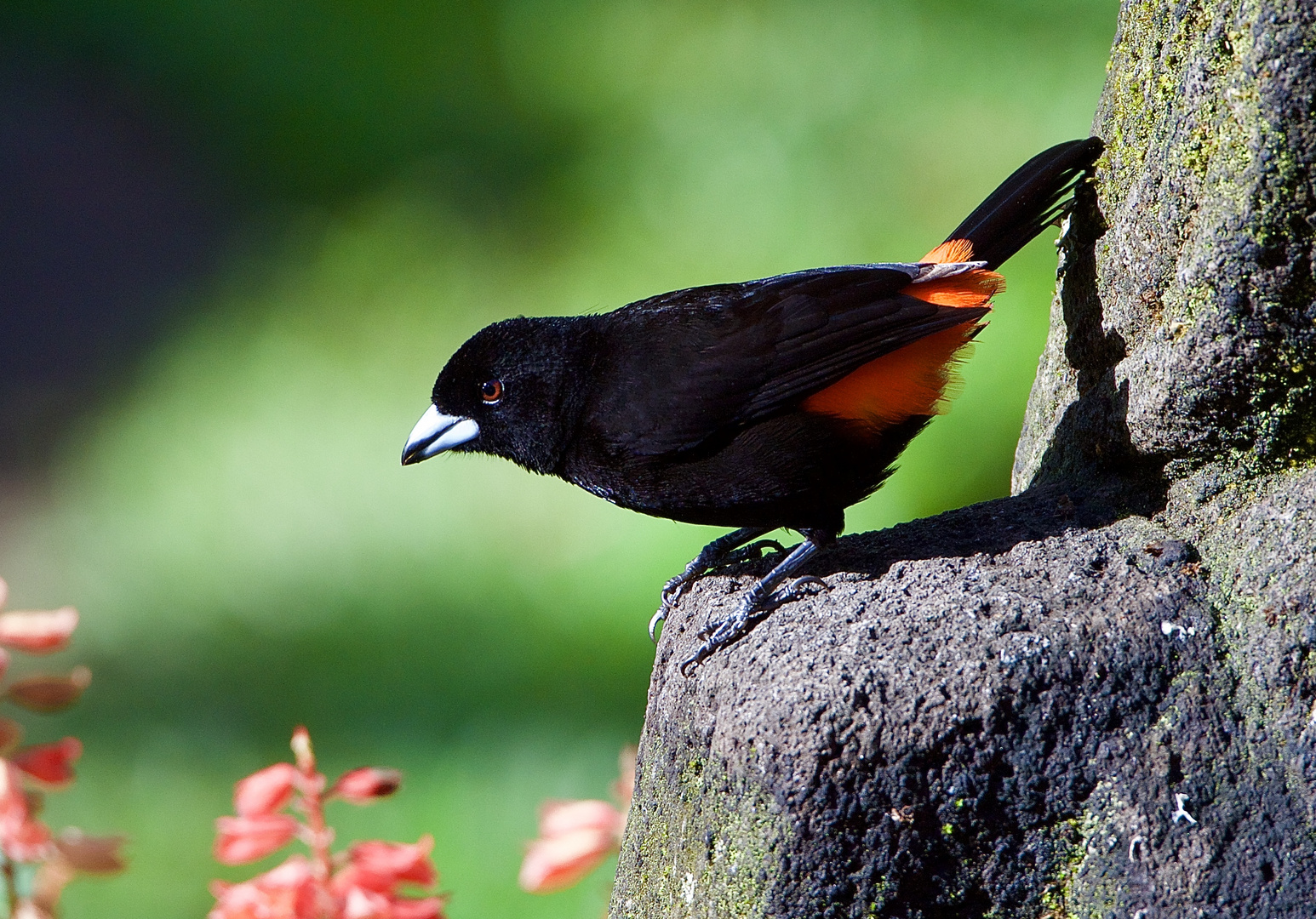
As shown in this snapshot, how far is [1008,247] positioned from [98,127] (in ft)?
26.4

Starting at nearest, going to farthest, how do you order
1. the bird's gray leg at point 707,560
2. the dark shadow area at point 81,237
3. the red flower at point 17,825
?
the red flower at point 17,825, the bird's gray leg at point 707,560, the dark shadow area at point 81,237

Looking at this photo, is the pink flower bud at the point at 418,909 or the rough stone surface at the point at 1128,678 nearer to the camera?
the rough stone surface at the point at 1128,678

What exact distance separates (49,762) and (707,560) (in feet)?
4.57

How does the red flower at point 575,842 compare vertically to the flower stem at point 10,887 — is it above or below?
below

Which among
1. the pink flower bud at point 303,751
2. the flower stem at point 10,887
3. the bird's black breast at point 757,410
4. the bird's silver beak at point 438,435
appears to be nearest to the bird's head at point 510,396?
the bird's silver beak at point 438,435

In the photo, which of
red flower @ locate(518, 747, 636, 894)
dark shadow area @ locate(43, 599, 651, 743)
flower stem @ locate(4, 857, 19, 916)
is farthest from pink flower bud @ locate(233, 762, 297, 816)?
dark shadow area @ locate(43, 599, 651, 743)

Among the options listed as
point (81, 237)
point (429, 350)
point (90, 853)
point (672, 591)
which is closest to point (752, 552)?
point (672, 591)

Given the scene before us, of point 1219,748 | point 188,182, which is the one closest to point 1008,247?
point 1219,748

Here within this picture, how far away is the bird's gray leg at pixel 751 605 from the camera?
2.27 metres

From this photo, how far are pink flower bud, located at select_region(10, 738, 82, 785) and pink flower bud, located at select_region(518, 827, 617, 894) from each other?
2.79 ft

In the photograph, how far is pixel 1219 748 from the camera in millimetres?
1896

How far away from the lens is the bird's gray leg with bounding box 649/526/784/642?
2.85m

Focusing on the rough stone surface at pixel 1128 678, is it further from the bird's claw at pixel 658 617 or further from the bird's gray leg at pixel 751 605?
the bird's claw at pixel 658 617

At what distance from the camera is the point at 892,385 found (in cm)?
259
